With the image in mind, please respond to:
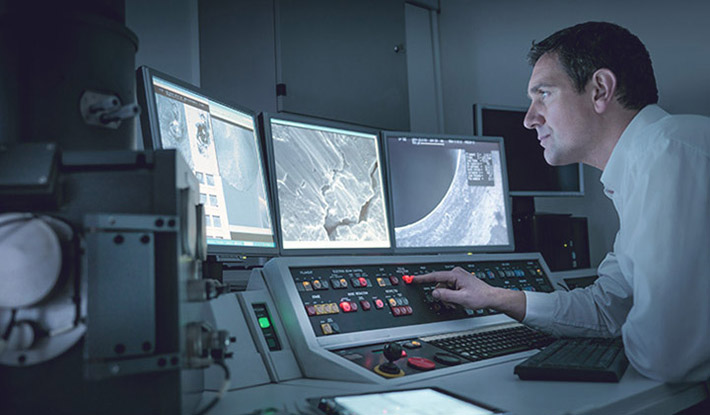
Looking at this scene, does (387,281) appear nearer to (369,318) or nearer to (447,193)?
(369,318)

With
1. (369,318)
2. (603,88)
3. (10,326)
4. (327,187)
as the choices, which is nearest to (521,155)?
(603,88)

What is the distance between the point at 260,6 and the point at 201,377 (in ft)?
5.11

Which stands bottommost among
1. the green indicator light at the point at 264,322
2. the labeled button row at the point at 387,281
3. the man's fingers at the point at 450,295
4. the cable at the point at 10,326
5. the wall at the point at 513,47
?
the green indicator light at the point at 264,322

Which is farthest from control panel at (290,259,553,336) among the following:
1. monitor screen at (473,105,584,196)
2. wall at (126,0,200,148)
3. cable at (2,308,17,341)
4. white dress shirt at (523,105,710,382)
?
wall at (126,0,200,148)

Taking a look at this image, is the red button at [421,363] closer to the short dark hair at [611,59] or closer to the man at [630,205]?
the man at [630,205]

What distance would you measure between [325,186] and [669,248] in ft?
2.69

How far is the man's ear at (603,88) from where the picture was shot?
1.42 m

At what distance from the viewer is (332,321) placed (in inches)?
42.9

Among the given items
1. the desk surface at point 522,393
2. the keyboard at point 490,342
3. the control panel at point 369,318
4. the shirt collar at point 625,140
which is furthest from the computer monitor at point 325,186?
the shirt collar at point 625,140

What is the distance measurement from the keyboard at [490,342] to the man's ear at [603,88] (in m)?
0.62

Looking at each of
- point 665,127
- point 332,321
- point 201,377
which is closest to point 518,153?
point 665,127

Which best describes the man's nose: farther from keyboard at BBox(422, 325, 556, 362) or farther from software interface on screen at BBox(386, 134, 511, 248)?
keyboard at BBox(422, 325, 556, 362)

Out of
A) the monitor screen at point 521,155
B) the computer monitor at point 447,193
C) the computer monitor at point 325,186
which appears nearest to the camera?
the computer monitor at point 325,186

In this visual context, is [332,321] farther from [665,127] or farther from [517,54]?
[517,54]
